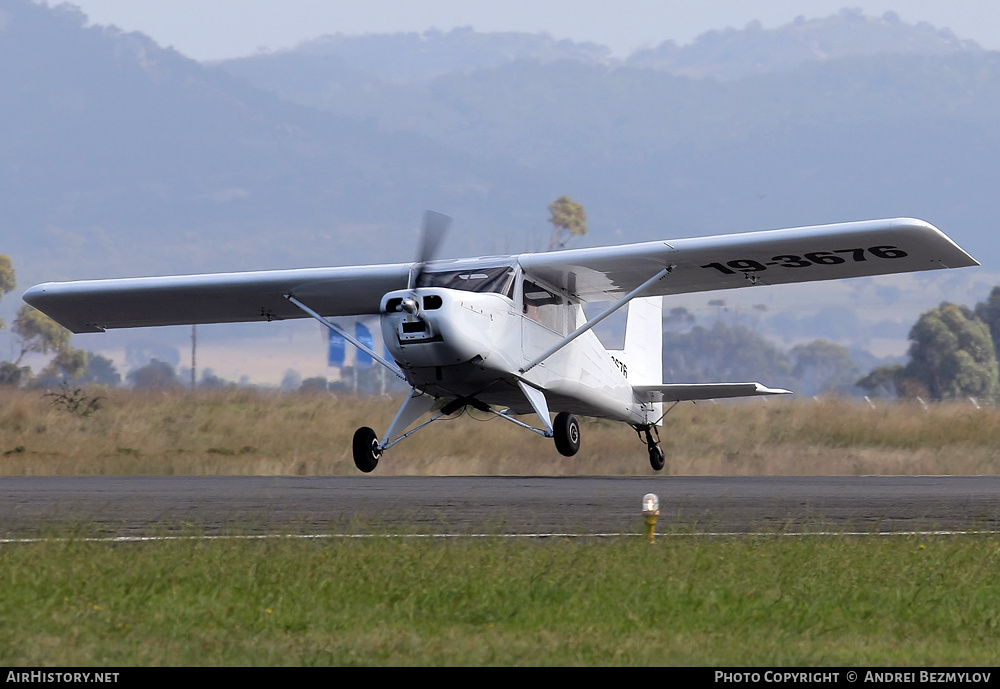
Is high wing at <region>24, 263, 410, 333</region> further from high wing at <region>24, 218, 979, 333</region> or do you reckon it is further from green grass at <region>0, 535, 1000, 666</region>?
green grass at <region>0, 535, 1000, 666</region>

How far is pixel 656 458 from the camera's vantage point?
23953 mm

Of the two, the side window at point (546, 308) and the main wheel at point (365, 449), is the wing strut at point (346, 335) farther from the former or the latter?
the side window at point (546, 308)

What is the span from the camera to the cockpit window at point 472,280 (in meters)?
18.4

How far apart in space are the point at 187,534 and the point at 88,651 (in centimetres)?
411

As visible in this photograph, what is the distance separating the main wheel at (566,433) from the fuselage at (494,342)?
0.82m

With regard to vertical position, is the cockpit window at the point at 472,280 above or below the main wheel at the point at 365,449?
above

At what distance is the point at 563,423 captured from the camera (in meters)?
18.6

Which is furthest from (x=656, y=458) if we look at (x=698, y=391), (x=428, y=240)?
(x=428, y=240)

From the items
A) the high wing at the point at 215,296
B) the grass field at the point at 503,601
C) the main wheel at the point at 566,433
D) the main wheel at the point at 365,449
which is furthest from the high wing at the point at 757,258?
the grass field at the point at 503,601

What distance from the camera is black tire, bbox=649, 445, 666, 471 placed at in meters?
23.8

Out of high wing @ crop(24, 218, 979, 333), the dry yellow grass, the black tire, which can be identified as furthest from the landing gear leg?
high wing @ crop(24, 218, 979, 333)

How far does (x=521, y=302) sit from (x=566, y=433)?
6.83 ft

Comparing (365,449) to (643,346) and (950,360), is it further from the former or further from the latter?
(950,360)

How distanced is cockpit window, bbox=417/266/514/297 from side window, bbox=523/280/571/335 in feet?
2.41
